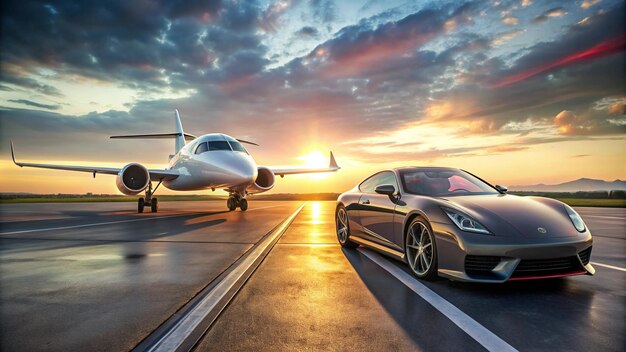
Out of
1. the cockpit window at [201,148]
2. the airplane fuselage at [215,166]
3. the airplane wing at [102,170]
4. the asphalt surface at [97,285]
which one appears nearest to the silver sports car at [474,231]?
the asphalt surface at [97,285]

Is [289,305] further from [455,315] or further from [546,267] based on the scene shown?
[546,267]

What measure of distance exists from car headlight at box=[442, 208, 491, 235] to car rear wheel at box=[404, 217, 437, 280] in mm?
313

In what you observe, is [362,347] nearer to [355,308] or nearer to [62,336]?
[355,308]

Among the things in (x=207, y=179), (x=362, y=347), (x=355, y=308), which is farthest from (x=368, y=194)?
(x=207, y=179)

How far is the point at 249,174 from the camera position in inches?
591

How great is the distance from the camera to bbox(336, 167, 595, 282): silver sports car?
12.4 feet

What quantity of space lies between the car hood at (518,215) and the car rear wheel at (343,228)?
2465 millimetres

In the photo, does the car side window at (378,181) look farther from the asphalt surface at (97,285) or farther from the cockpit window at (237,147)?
the cockpit window at (237,147)

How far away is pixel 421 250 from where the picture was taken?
457cm

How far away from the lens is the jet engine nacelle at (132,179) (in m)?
16.4

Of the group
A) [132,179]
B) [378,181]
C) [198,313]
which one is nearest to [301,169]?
[132,179]

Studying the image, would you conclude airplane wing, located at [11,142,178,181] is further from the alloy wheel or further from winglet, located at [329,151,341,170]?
the alloy wheel

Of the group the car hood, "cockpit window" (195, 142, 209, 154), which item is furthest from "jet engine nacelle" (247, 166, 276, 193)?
the car hood

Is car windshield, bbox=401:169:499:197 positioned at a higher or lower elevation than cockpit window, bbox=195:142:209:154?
lower
